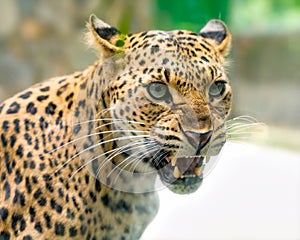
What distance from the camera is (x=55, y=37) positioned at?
7.61 metres

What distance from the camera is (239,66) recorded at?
28.5 feet

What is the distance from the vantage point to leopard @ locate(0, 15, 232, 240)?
2564 mm

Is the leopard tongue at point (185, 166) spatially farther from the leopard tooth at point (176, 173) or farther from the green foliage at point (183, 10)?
the green foliage at point (183, 10)

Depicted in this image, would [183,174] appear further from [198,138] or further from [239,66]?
[239,66]

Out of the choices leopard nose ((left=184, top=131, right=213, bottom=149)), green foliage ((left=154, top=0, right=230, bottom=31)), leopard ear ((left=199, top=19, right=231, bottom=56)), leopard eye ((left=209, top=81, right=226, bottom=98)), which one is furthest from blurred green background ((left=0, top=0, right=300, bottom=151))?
leopard nose ((left=184, top=131, right=213, bottom=149))

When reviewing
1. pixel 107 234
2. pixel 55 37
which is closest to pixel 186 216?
pixel 107 234

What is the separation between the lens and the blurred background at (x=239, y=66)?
4953 millimetres

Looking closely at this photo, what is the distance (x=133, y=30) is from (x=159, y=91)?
3.83 m

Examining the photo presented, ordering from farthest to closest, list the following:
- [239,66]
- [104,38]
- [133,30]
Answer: [239,66], [133,30], [104,38]

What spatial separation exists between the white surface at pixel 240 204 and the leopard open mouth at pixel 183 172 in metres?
1.29

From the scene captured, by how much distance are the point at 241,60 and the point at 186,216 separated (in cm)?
411

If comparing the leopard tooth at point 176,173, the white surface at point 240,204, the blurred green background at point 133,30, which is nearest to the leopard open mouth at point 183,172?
the leopard tooth at point 176,173

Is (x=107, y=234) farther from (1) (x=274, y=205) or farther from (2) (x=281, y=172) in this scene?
(2) (x=281, y=172)

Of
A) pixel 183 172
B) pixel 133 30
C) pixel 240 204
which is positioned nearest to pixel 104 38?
pixel 183 172
